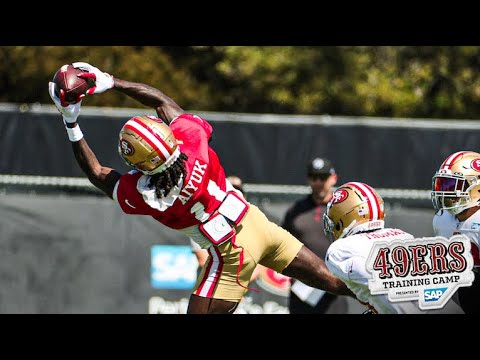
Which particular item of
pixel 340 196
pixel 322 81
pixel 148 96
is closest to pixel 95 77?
pixel 148 96

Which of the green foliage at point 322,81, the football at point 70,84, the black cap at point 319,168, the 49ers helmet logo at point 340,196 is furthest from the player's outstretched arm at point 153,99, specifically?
the green foliage at point 322,81

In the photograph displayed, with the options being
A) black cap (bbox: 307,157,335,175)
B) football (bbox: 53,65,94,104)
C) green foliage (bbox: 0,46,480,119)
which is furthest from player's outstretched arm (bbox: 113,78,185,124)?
green foliage (bbox: 0,46,480,119)

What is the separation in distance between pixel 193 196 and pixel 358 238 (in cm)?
164

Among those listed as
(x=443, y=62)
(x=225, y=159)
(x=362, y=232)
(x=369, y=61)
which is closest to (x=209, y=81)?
(x=369, y=61)

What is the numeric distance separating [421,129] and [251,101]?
343 inches

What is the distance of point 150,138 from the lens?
19.1 feet

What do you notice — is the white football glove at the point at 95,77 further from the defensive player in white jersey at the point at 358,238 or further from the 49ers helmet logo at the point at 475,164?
the 49ers helmet logo at the point at 475,164

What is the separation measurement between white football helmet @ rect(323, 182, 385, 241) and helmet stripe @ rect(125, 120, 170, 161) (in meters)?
1.22

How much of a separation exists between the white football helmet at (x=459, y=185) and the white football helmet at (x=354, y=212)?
0.63m

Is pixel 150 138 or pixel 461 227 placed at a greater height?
pixel 150 138

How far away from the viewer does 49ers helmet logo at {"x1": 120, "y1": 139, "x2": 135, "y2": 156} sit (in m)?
5.83

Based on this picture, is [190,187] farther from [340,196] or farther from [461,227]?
[461,227]

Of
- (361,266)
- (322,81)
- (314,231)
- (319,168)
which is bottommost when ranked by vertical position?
(322,81)

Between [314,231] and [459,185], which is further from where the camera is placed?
[314,231]
